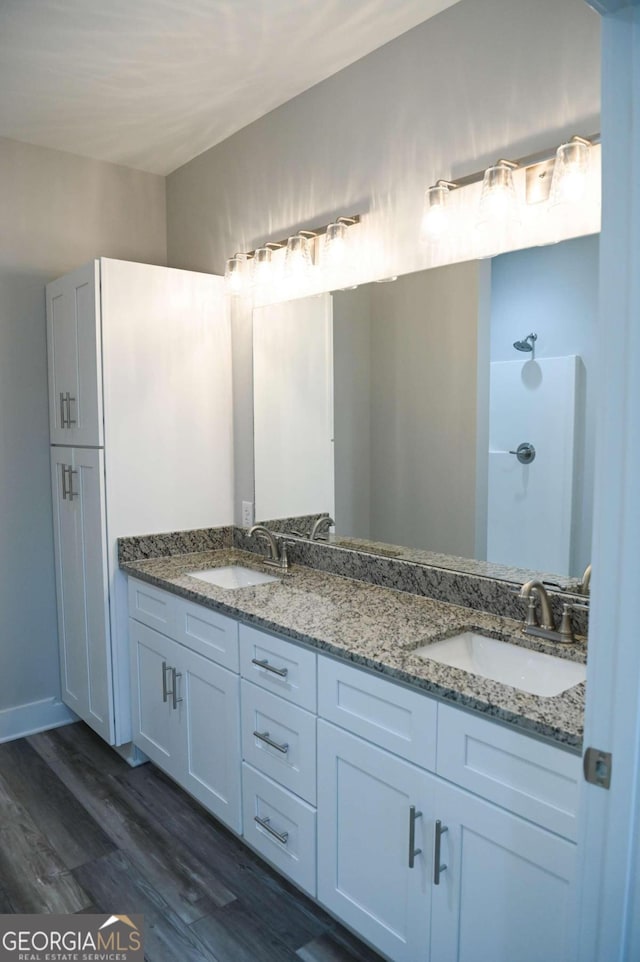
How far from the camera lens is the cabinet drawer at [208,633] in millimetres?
2088

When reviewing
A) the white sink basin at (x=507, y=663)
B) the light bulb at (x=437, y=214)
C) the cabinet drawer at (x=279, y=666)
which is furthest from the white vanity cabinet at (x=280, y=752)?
the light bulb at (x=437, y=214)

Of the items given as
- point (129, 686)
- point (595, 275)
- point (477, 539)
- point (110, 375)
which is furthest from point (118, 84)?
point (129, 686)

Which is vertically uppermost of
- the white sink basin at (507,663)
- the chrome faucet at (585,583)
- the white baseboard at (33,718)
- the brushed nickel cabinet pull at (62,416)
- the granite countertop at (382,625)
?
the brushed nickel cabinet pull at (62,416)

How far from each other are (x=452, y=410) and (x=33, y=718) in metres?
2.40

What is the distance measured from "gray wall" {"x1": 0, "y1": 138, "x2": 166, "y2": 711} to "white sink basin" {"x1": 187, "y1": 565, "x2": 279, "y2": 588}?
926mm

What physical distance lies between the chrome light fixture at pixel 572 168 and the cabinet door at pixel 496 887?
144cm

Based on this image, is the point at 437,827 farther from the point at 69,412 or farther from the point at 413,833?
the point at 69,412

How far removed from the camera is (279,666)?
1.90m

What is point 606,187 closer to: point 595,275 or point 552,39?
point 595,275

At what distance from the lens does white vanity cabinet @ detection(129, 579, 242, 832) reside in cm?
213

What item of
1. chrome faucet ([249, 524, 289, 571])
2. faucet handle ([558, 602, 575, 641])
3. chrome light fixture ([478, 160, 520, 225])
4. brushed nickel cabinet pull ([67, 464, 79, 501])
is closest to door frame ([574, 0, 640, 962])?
faucet handle ([558, 602, 575, 641])

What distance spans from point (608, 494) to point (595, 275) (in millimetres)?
1040

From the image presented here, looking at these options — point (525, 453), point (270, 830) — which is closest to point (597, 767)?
→ point (525, 453)

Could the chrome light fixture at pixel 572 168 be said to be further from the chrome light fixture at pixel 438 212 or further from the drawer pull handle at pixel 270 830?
the drawer pull handle at pixel 270 830
